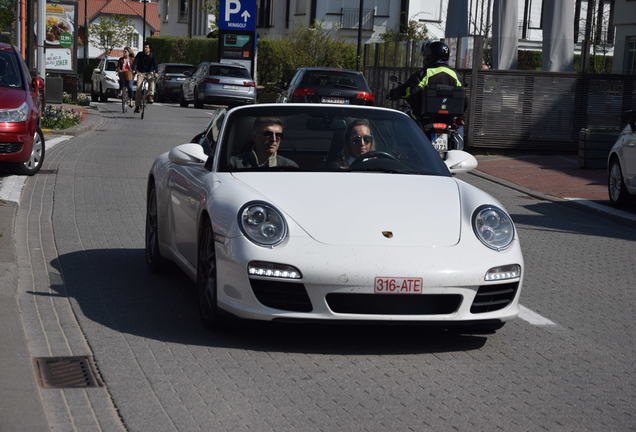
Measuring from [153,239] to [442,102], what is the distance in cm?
615

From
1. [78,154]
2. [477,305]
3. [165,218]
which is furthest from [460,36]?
[477,305]

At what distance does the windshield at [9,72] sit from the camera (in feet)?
50.7

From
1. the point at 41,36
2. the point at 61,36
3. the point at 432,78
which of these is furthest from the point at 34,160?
the point at 61,36

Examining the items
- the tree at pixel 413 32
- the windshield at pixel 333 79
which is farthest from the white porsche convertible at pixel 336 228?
the tree at pixel 413 32

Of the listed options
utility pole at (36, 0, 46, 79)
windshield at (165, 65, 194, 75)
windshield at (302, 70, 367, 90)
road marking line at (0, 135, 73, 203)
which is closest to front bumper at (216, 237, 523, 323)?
road marking line at (0, 135, 73, 203)

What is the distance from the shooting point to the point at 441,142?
46.2 feet

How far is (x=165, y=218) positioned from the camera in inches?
328

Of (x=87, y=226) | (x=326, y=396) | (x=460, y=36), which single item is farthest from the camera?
(x=460, y=36)

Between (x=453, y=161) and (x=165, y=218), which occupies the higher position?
(x=453, y=161)

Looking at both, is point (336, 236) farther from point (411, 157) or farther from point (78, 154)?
point (78, 154)

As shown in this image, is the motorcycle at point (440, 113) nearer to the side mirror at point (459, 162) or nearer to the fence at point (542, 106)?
the side mirror at point (459, 162)

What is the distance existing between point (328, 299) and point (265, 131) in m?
1.65

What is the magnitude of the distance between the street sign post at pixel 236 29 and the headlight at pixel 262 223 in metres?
44.2

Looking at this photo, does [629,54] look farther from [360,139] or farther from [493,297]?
[493,297]
